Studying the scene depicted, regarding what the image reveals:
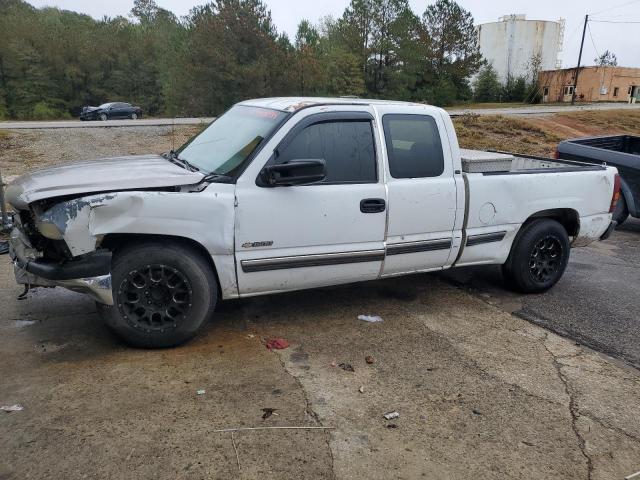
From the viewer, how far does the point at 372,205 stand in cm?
424

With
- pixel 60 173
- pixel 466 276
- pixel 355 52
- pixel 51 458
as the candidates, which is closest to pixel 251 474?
pixel 51 458

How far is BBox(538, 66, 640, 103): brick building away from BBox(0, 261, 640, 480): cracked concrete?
5523cm

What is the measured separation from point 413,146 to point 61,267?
A: 2.90 m

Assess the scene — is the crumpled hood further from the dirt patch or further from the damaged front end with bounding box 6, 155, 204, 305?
the dirt patch

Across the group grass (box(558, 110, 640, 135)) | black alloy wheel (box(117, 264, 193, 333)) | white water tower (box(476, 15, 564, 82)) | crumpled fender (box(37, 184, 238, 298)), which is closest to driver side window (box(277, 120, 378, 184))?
crumpled fender (box(37, 184, 238, 298))

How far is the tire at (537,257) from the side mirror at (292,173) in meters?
2.48

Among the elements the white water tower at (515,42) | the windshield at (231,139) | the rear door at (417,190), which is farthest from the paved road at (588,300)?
the white water tower at (515,42)

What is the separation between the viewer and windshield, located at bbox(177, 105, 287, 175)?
4.02 meters

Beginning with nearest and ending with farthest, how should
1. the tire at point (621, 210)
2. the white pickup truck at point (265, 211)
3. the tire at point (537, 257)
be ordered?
the white pickup truck at point (265, 211)
the tire at point (537, 257)
the tire at point (621, 210)

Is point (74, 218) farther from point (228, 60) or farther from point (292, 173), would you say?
point (228, 60)

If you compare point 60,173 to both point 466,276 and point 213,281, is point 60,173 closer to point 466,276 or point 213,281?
point 213,281

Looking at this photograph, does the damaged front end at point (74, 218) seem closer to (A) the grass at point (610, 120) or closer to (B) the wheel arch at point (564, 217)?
(B) the wheel arch at point (564, 217)

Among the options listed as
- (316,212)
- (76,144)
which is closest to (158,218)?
(316,212)

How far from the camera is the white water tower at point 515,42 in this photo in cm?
5922
